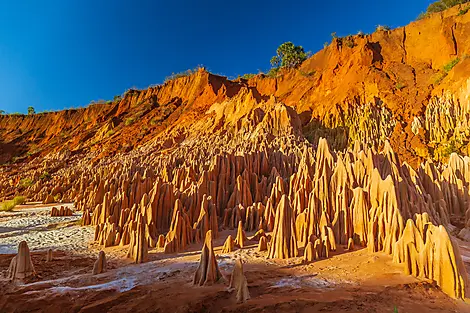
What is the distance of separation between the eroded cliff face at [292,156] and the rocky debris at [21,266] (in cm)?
247

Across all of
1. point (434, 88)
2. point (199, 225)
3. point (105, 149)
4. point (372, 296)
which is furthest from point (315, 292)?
point (105, 149)

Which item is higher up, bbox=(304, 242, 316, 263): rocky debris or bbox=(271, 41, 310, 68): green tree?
bbox=(271, 41, 310, 68): green tree

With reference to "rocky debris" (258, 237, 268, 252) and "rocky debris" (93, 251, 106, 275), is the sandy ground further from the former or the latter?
"rocky debris" (258, 237, 268, 252)

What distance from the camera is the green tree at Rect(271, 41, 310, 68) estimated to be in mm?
37519

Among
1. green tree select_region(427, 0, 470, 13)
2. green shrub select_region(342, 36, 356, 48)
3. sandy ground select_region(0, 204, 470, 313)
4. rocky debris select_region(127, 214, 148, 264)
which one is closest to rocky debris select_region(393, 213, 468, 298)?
sandy ground select_region(0, 204, 470, 313)

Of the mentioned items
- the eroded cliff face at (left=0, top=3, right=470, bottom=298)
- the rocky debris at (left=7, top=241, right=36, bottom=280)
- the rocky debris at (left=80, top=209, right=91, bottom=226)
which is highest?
the eroded cliff face at (left=0, top=3, right=470, bottom=298)

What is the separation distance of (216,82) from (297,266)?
102 ft

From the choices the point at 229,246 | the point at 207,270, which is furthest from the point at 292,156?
the point at 207,270

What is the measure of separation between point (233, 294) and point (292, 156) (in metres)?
12.0

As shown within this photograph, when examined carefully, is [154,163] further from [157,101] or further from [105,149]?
[157,101]

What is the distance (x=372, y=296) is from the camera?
518 centimetres

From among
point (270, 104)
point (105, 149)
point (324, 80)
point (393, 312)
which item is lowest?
point (393, 312)

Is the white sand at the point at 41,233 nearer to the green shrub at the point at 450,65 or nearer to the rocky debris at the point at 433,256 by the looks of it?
the rocky debris at the point at 433,256

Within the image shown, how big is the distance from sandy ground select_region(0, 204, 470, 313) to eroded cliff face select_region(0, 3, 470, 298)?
23.1 inches
